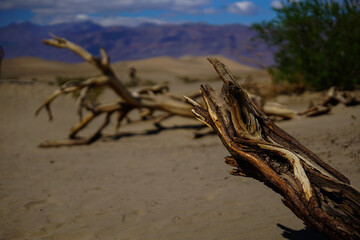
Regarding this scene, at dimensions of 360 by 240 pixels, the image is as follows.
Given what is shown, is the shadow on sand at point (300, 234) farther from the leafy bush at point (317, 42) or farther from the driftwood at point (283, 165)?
the leafy bush at point (317, 42)

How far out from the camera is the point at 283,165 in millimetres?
2367

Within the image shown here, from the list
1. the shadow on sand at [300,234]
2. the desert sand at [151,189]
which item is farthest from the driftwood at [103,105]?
the shadow on sand at [300,234]

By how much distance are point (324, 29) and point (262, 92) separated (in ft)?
9.35

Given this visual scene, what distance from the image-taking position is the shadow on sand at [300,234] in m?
2.61

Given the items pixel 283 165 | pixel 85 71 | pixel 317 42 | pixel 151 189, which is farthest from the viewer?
pixel 85 71

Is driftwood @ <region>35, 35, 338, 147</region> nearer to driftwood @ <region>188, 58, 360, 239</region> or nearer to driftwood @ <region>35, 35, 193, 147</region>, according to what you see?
driftwood @ <region>35, 35, 193, 147</region>

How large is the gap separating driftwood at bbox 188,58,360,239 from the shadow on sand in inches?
22.1

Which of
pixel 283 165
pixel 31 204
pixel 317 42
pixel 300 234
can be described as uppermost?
pixel 317 42

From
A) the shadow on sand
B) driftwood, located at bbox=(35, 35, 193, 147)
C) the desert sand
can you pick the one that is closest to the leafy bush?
the desert sand

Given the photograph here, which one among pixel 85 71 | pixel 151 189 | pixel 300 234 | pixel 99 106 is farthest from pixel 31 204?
pixel 85 71

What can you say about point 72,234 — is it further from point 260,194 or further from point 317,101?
point 317,101

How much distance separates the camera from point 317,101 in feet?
32.6

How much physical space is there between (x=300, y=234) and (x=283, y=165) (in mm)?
734

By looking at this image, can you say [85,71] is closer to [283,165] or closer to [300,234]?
[300,234]
